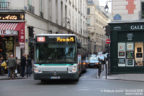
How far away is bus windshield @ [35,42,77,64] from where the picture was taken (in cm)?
1498

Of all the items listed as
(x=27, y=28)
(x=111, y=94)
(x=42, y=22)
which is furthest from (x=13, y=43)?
(x=111, y=94)

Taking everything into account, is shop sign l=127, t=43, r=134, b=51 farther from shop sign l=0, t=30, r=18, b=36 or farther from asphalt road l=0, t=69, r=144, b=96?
shop sign l=0, t=30, r=18, b=36

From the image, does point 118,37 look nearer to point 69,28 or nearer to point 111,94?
point 111,94

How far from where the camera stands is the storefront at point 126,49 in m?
21.9

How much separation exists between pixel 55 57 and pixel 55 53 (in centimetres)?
23

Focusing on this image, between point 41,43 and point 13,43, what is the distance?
976 cm

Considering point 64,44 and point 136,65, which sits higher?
point 64,44

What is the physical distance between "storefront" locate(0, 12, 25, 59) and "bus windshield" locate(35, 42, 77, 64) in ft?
27.7

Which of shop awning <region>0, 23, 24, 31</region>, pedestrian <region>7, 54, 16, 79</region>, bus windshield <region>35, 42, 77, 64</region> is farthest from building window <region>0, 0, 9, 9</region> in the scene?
bus windshield <region>35, 42, 77, 64</region>

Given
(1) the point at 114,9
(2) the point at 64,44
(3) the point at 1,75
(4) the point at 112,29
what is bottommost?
(3) the point at 1,75

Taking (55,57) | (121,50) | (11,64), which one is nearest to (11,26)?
(11,64)

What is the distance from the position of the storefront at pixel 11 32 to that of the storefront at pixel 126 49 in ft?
25.6

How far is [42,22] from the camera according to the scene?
101 ft

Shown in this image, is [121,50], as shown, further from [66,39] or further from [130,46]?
[66,39]
